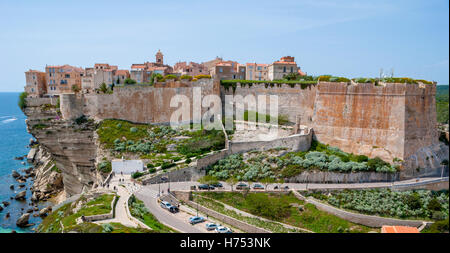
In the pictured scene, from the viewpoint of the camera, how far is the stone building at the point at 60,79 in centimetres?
4331

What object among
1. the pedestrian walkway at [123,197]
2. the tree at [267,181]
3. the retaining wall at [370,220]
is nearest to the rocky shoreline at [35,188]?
the pedestrian walkway at [123,197]

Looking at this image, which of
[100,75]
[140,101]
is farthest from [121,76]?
[140,101]

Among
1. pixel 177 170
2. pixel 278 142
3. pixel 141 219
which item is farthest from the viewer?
pixel 278 142

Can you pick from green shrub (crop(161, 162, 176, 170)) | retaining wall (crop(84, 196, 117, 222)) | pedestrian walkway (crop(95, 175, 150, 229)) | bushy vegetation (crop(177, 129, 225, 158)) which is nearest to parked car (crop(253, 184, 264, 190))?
bushy vegetation (crop(177, 129, 225, 158))

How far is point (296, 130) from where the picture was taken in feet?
108

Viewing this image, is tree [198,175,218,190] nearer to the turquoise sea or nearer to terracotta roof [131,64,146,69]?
the turquoise sea

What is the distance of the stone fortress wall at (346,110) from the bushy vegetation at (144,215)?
17153 millimetres

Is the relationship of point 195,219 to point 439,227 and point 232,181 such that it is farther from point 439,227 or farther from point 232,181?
point 439,227

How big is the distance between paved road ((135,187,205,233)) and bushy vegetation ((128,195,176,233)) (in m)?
0.50

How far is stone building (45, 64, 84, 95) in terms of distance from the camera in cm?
4331

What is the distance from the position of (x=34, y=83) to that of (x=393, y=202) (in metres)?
44.9
